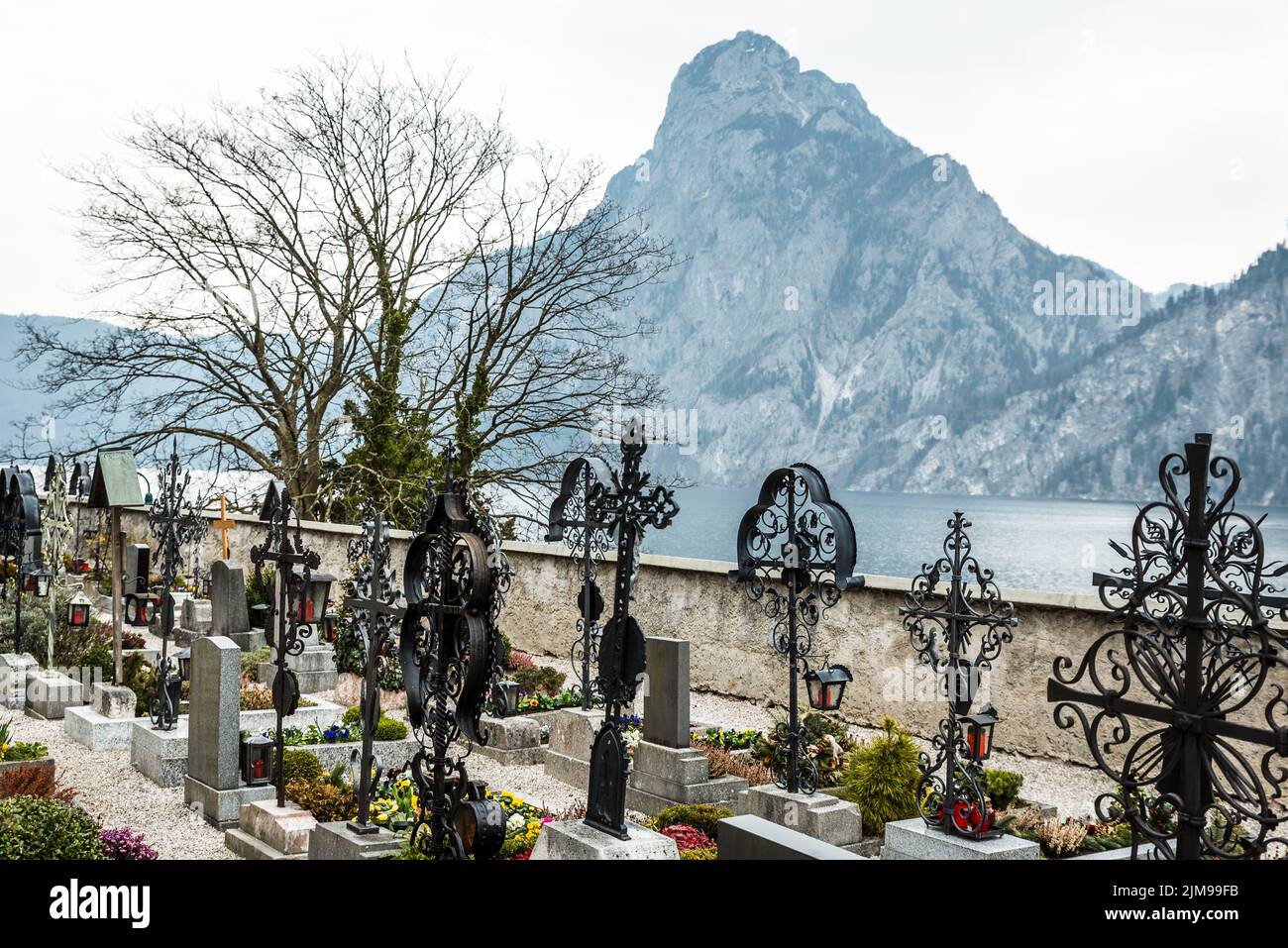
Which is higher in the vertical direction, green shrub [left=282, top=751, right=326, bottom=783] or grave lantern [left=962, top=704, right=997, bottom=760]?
grave lantern [left=962, top=704, right=997, bottom=760]

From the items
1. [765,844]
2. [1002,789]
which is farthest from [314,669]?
[765,844]

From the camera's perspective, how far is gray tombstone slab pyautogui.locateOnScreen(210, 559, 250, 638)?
16.7 m

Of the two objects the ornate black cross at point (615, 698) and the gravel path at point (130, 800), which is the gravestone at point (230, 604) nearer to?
the gravel path at point (130, 800)

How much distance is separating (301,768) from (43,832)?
9.12 feet

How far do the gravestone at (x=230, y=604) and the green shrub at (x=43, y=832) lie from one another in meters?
8.93

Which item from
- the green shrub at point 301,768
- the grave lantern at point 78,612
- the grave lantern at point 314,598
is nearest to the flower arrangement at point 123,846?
the green shrub at point 301,768

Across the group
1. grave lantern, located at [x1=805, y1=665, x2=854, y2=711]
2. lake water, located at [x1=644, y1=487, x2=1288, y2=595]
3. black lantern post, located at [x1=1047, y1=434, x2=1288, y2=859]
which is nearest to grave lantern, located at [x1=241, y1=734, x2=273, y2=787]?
grave lantern, located at [x1=805, y1=665, x2=854, y2=711]

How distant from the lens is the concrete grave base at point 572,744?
11.4 meters

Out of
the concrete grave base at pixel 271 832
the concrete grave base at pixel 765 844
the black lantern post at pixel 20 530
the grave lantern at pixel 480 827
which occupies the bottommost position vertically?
the concrete grave base at pixel 271 832

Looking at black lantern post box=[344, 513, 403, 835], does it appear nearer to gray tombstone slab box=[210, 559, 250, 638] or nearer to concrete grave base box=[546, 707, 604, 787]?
concrete grave base box=[546, 707, 604, 787]

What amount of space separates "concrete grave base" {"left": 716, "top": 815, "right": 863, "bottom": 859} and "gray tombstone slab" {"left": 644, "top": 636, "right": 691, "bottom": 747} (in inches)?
242

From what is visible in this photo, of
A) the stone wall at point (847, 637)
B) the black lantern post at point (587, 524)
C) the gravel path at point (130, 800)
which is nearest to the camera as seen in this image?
the gravel path at point (130, 800)

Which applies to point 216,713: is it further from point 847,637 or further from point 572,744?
point 847,637
